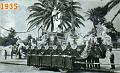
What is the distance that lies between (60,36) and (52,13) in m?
0.26

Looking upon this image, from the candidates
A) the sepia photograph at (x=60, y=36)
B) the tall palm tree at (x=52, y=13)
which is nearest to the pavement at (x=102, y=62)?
the sepia photograph at (x=60, y=36)

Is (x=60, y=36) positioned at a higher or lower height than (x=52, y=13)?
lower

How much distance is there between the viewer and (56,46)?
7.63ft

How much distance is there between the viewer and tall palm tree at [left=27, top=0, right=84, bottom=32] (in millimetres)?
2311

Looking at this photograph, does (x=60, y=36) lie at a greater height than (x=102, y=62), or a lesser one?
greater

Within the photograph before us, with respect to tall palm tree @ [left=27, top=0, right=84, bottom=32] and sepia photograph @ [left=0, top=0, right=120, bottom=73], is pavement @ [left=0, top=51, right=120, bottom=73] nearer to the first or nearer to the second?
sepia photograph @ [left=0, top=0, right=120, bottom=73]

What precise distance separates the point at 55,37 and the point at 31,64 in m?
0.38

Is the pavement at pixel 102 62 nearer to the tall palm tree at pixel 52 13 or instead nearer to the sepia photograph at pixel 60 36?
the sepia photograph at pixel 60 36

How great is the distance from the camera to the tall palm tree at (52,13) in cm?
231

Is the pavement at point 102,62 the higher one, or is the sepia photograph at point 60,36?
the sepia photograph at point 60,36

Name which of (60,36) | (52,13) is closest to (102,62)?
(60,36)

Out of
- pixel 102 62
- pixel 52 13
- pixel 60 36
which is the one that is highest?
pixel 52 13

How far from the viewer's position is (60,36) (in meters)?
2.33

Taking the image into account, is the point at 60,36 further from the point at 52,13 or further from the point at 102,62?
the point at 102,62
